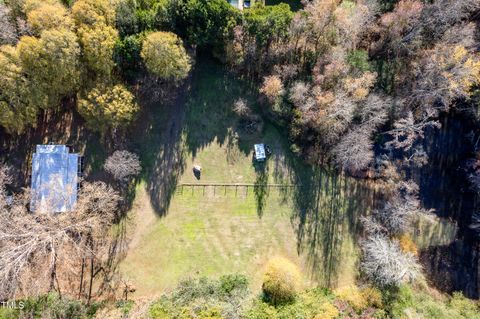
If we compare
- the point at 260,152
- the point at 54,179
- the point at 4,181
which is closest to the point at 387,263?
the point at 260,152

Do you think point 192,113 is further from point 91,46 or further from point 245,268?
point 245,268

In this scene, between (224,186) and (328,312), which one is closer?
(328,312)

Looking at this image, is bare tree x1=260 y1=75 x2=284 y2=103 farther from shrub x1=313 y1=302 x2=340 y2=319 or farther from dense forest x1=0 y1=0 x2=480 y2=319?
shrub x1=313 y1=302 x2=340 y2=319

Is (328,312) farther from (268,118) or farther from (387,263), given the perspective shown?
(268,118)

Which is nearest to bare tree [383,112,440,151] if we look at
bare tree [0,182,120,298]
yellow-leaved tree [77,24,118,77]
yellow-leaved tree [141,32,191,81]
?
yellow-leaved tree [141,32,191,81]

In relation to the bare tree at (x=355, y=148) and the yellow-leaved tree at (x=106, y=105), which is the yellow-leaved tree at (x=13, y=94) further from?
the bare tree at (x=355, y=148)

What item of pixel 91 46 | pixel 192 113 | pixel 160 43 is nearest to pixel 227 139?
pixel 192 113
